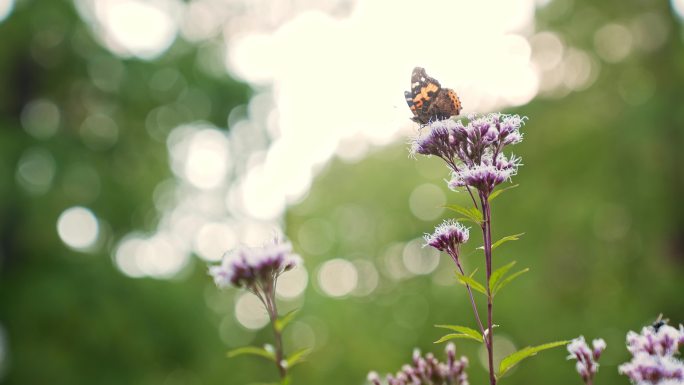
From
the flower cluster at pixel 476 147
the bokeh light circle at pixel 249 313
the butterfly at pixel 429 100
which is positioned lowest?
the flower cluster at pixel 476 147

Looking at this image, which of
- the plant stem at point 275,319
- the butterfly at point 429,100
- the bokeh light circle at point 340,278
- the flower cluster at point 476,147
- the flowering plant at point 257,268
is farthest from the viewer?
the bokeh light circle at point 340,278

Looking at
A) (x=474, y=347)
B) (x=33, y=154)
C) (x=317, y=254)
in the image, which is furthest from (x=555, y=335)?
(x=33, y=154)

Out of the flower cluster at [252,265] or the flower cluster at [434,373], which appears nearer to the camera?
the flower cluster at [252,265]

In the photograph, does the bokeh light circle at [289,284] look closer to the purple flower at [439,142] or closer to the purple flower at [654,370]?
the purple flower at [439,142]

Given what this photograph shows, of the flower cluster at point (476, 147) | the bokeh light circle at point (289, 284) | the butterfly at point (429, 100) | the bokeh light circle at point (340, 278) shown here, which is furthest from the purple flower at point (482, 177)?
the bokeh light circle at point (340, 278)

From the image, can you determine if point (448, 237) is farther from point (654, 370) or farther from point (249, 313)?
point (249, 313)

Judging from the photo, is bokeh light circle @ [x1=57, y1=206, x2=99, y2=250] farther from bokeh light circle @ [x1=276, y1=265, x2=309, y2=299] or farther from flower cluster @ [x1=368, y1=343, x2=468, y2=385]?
flower cluster @ [x1=368, y1=343, x2=468, y2=385]
